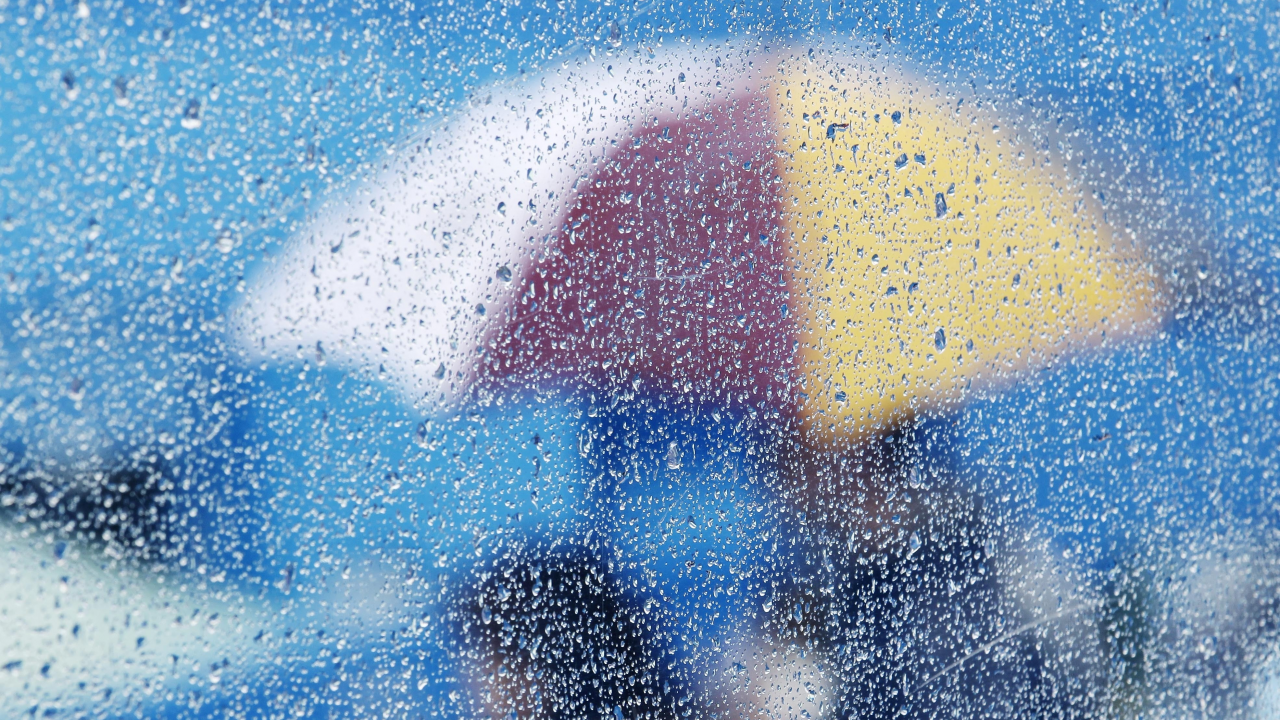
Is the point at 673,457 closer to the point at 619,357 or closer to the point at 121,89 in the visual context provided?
the point at 619,357

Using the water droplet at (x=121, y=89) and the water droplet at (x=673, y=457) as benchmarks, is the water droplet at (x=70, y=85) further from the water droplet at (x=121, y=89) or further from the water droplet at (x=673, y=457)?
the water droplet at (x=673, y=457)

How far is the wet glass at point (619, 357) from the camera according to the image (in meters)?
0.45

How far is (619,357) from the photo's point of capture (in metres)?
0.64

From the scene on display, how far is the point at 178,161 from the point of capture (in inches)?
18.3

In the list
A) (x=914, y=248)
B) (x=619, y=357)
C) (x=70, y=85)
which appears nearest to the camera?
(x=70, y=85)

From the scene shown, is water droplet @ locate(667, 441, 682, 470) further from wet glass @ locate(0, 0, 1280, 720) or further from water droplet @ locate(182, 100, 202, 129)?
water droplet @ locate(182, 100, 202, 129)

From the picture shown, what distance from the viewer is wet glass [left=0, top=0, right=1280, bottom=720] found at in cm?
45

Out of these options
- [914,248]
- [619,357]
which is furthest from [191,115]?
[914,248]

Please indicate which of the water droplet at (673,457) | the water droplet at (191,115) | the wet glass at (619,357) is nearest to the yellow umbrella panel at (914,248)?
the wet glass at (619,357)

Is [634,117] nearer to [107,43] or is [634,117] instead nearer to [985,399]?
[107,43]

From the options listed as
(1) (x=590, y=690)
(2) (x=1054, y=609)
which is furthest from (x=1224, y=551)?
(1) (x=590, y=690)

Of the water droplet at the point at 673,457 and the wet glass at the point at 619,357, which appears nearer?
the wet glass at the point at 619,357

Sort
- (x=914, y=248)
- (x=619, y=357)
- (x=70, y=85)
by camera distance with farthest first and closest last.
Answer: (x=914, y=248) → (x=619, y=357) → (x=70, y=85)

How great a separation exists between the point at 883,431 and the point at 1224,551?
0.62m
